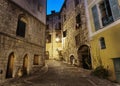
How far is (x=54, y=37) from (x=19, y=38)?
14.0 m

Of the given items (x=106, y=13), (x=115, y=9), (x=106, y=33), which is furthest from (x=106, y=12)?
(x=106, y=33)

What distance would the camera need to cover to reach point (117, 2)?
6.59 m

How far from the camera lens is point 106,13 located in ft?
25.4

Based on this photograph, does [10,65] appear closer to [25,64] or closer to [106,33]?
[25,64]

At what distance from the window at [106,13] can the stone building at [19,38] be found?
22.7 ft

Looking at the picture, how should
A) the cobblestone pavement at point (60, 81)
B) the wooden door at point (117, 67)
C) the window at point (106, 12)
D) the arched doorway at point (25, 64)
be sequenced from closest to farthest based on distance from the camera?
the cobblestone pavement at point (60, 81), the wooden door at point (117, 67), the window at point (106, 12), the arched doorway at point (25, 64)

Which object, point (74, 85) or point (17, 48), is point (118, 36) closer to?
point (74, 85)

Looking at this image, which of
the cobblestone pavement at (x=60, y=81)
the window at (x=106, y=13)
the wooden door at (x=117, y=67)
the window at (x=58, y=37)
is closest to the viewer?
the cobblestone pavement at (x=60, y=81)

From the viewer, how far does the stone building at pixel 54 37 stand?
67.1 ft

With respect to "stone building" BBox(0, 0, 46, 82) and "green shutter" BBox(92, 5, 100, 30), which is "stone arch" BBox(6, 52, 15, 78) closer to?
"stone building" BBox(0, 0, 46, 82)

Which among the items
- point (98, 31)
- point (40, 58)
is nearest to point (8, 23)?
point (40, 58)

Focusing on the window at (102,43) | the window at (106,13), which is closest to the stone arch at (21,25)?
the window at (102,43)

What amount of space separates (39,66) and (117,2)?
9248 mm

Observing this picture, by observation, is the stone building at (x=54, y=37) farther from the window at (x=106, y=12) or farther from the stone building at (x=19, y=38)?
the window at (x=106, y=12)
